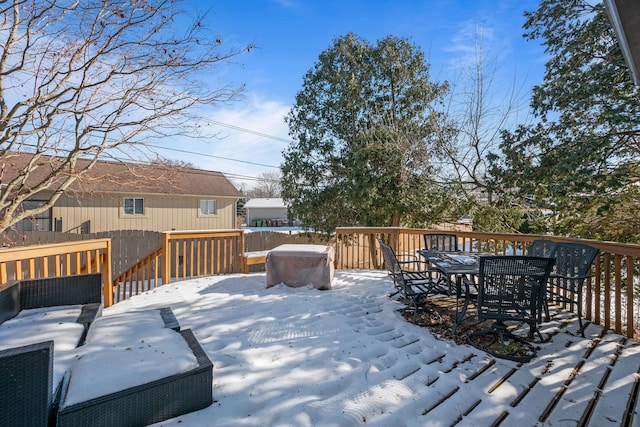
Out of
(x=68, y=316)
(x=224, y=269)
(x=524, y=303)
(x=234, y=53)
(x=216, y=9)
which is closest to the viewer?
(x=68, y=316)

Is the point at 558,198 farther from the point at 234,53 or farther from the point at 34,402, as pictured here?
the point at 34,402

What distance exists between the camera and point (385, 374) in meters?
2.48

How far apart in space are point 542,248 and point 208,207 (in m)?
13.4

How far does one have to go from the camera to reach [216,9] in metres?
5.43

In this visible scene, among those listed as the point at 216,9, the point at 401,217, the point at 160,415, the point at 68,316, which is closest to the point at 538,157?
the point at 401,217

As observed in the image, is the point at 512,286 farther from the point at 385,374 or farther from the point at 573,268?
the point at 385,374

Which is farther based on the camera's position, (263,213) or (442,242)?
(263,213)

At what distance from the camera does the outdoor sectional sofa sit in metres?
1.42

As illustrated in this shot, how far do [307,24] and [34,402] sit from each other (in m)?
8.50

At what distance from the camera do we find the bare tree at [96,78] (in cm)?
502

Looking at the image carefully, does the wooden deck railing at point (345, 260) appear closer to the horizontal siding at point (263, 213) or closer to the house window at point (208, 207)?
the house window at point (208, 207)

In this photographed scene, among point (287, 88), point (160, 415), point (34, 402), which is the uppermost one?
point (287, 88)

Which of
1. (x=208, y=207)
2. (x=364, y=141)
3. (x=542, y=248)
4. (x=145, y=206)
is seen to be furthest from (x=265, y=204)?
(x=542, y=248)

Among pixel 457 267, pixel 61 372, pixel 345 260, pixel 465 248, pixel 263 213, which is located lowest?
pixel 345 260
